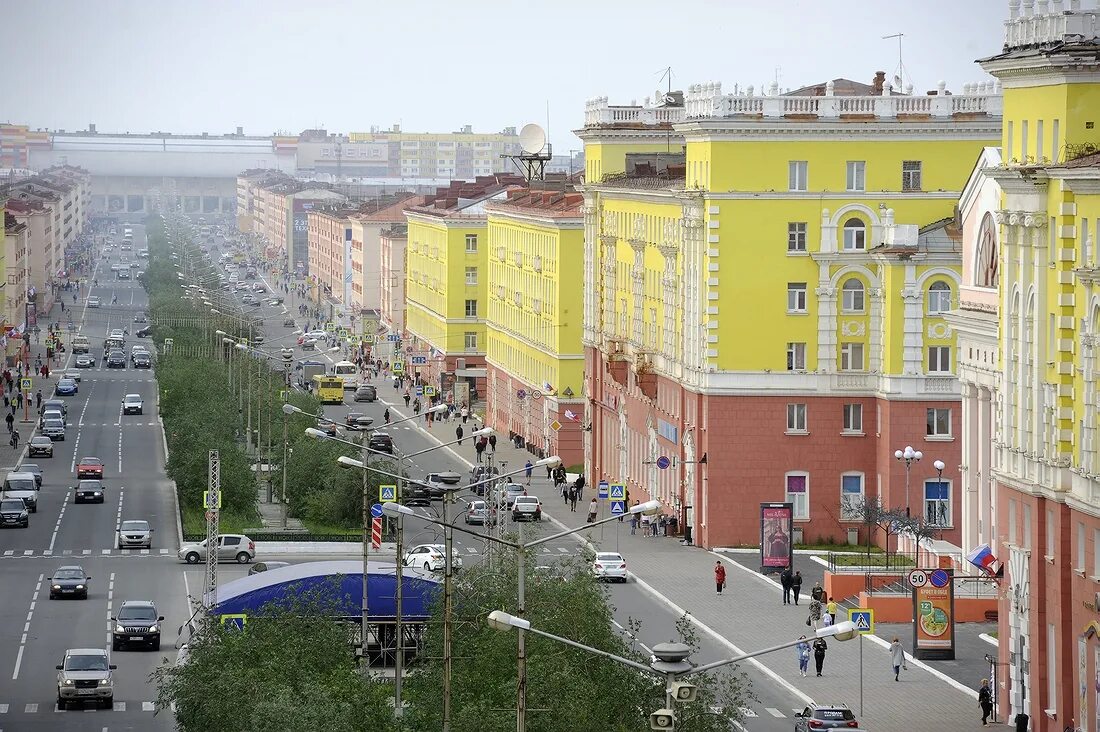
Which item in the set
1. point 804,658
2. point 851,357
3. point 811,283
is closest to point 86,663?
point 804,658

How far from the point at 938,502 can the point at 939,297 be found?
725 cm

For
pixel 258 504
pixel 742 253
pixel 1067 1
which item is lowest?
pixel 258 504

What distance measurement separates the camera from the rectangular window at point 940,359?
80.6m

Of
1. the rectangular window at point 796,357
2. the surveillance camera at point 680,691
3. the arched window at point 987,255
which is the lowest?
the surveillance camera at point 680,691

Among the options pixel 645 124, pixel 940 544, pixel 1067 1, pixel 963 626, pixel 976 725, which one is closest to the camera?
pixel 1067 1

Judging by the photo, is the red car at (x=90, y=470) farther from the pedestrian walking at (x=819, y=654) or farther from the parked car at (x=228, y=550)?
the pedestrian walking at (x=819, y=654)

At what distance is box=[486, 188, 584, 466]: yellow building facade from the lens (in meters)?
110

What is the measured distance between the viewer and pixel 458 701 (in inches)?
1678

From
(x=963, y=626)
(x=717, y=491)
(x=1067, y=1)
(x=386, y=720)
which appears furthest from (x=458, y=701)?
(x=717, y=491)

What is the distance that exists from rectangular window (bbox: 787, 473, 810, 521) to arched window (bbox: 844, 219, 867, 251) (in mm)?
8444

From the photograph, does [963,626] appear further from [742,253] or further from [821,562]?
[742,253]

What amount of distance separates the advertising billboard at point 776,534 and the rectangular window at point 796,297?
9.22 m

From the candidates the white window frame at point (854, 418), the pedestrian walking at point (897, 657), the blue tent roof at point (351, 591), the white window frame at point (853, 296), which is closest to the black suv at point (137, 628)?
the blue tent roof at point (351, 591)

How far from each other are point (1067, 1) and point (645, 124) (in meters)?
54.7
